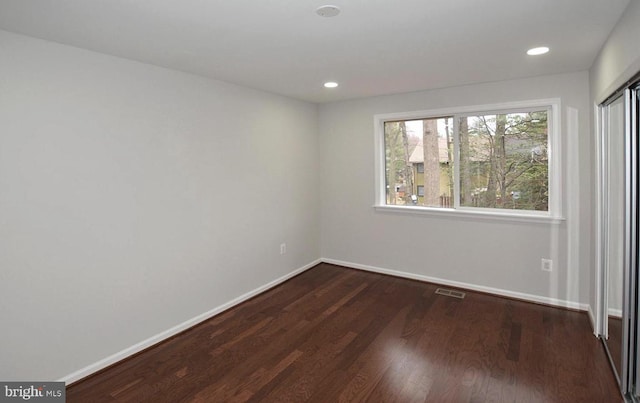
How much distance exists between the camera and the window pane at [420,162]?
426 cm

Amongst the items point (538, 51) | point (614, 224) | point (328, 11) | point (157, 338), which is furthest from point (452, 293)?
point (328, 11)

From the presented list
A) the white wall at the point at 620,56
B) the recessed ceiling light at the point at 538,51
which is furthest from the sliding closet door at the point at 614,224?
the recessed ceiling light at the point at 538,51

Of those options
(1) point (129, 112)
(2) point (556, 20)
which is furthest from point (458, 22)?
(1) point (129, 112)

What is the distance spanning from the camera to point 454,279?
13.7 feet

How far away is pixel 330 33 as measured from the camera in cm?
229

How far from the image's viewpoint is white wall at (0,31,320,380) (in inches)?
87.7

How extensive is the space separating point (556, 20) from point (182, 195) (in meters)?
3.03

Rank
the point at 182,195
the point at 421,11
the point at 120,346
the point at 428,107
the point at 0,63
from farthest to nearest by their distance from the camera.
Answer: the point at 428,107 < the point at 182,195 < the point at 120,346 < the point at 0,63 < the point at 421,11

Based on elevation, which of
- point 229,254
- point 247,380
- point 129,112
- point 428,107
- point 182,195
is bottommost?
point 247,380

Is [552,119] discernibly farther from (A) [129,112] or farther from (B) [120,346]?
(B) [120,346]

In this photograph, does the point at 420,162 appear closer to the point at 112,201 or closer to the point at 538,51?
the point at 538,51

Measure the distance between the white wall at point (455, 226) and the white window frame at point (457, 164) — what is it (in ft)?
0.20

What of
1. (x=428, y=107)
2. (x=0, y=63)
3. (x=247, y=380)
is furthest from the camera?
(x=428, y=107)

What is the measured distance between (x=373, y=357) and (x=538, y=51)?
2.66 m
